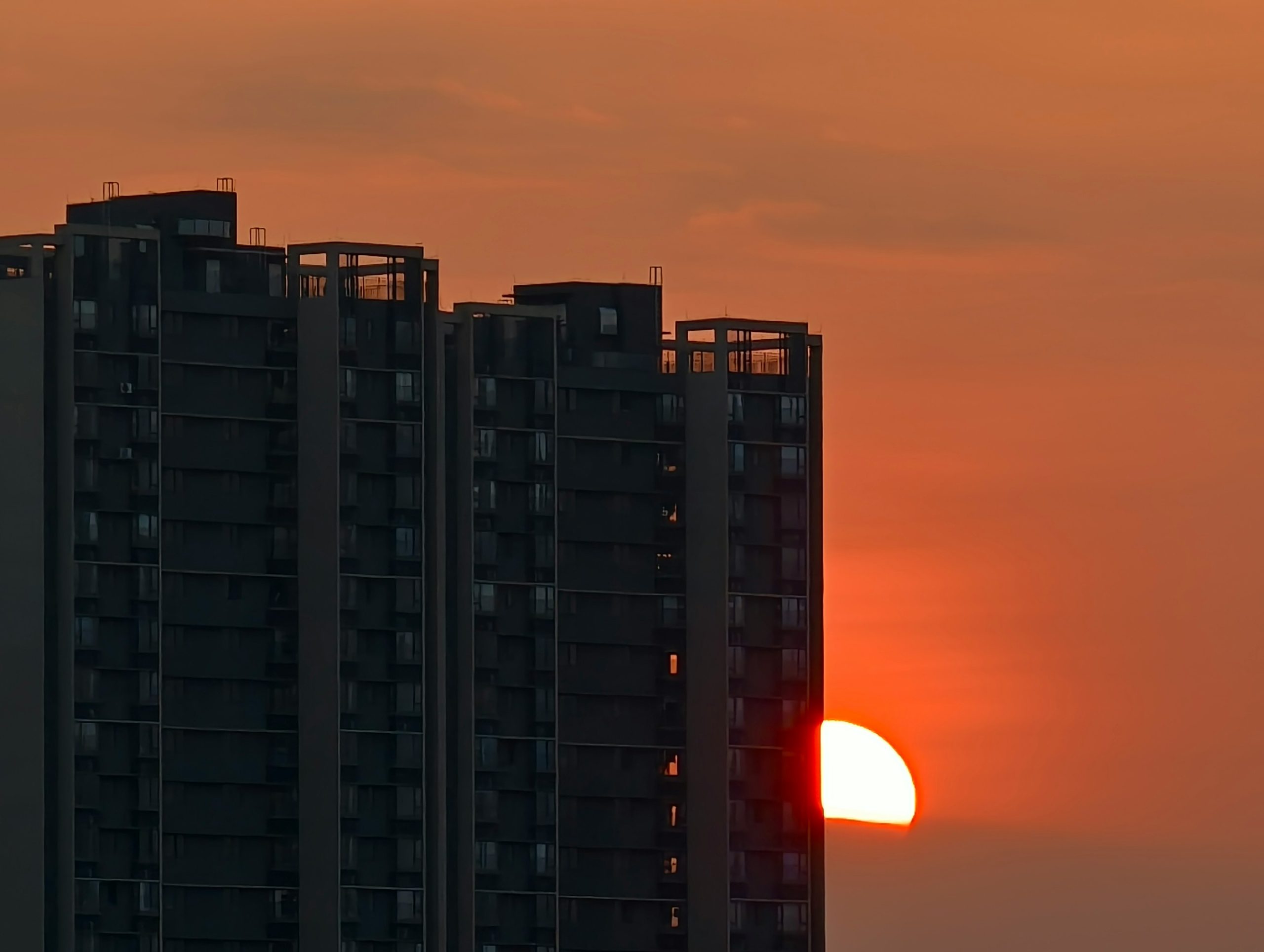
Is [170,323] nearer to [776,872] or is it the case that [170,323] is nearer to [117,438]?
[117,438]

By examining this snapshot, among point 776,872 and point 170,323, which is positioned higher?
point 170,323

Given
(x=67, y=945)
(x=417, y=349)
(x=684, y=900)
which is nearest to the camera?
(x=67, y=945)

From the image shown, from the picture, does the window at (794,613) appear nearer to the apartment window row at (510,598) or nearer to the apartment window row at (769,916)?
the apartment window row at (769,916)

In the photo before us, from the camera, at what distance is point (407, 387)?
12712 centimetres

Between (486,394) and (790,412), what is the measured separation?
1599cm

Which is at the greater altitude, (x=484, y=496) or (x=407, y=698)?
(x=484, y=496)

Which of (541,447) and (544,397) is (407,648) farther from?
(544,397)

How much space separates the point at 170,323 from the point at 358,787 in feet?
59.1

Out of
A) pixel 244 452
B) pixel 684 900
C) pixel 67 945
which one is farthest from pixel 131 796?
pixel 684 900

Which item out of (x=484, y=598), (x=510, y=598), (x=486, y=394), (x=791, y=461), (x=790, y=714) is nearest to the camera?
(x=484, y=598)

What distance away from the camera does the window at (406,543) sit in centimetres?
12681

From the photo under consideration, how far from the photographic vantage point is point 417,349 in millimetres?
127438

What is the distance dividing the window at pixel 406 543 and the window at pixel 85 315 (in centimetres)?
1360

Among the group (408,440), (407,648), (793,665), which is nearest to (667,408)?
(793,665)
